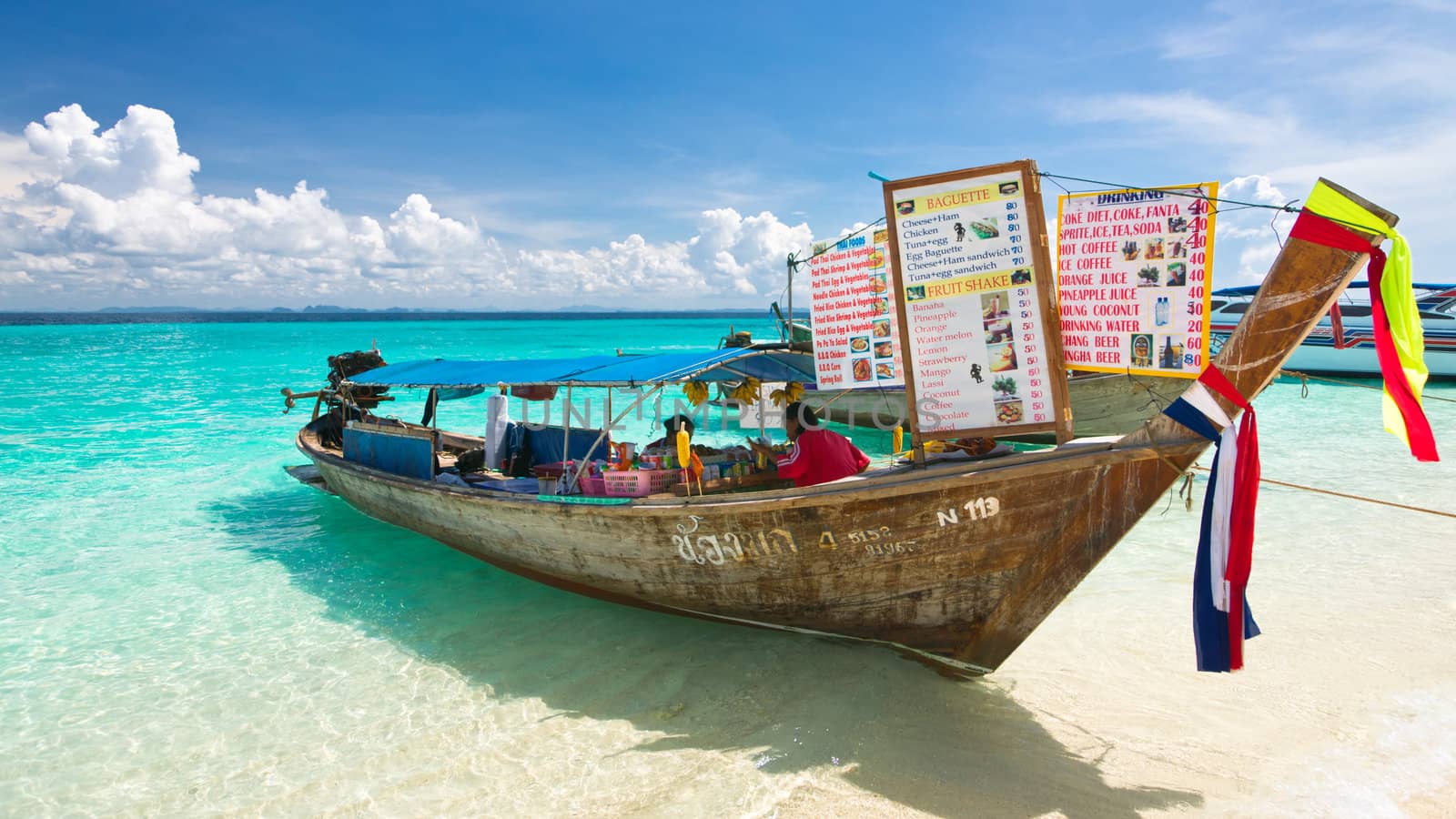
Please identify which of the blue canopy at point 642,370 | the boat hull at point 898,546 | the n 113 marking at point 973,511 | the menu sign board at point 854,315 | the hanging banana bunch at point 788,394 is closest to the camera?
the boat hull at point 898,546

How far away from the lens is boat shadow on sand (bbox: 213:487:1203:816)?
473cm

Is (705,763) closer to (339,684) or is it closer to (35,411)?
(339,684)

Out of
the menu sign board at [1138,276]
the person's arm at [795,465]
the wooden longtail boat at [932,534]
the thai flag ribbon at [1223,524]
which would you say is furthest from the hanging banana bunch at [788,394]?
the thai flag ribbon at [1223,524]

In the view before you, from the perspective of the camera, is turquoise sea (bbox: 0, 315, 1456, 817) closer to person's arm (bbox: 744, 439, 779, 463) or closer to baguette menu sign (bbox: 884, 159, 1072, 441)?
person's arm (bbox: 744, 439, 779, 463)

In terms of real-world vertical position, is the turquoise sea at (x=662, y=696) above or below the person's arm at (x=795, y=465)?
below

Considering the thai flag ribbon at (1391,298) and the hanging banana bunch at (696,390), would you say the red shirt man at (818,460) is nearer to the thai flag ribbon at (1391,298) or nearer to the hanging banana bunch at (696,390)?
the hanging banana bunch at (696,390)

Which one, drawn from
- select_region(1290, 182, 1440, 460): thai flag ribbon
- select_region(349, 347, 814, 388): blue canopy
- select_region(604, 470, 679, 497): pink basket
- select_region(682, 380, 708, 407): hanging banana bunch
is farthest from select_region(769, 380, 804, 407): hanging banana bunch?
select_region(1290, 182, 1440, 460): thai flag ribbon

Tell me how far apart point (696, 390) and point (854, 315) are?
171cm

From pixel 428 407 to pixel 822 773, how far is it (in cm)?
820

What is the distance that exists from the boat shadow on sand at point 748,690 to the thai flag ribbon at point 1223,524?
988 millimetres

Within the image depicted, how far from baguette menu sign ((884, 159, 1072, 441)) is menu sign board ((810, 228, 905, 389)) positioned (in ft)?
4.00

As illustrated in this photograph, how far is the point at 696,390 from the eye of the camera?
7.56 meters

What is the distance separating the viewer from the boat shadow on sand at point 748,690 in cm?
473

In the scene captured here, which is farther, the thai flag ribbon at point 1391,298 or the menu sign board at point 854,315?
the menu sign board at point 854,315
